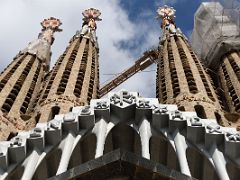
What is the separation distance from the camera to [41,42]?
Answer: 1683 inches

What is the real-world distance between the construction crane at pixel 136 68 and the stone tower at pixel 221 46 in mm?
10708

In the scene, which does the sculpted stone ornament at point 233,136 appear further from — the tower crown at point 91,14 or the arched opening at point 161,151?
the tower crown at point 91,14

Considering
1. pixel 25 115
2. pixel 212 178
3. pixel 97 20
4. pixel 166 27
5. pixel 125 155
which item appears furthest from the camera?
pixel 97 20

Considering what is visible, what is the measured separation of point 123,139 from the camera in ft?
75.5

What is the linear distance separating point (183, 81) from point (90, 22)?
17.3m

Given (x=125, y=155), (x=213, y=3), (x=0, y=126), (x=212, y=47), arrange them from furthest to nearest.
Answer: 1. (x=213, y=3)
2. (x=212, y=47)
3. (x=0, y=126)
4. (x=125, y=155)

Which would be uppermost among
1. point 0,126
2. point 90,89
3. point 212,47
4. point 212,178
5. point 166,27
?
point 166,27

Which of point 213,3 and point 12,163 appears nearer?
point 12,163

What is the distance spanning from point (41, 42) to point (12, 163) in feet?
76.5

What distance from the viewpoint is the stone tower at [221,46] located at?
32.9 meters

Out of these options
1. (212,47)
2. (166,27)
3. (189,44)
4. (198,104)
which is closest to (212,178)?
(198,104)

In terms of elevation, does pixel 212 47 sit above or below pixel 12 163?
above

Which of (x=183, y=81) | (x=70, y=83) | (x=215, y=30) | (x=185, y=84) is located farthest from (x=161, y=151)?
(x=215, y=30)

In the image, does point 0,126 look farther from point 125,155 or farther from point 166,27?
point 166,27
